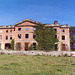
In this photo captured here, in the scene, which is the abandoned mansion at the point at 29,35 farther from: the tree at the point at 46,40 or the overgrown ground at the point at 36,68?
the overgrown ground at the point at 36,68

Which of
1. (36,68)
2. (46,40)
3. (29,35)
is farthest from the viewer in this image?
(29,35)

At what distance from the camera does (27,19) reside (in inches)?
1240

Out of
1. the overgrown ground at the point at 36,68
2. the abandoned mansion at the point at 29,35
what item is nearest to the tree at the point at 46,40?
the abandoned mansion at the point at 29,35

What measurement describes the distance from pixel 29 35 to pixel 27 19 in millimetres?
5536

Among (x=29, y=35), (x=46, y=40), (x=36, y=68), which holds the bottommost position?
(x=36, y=68)

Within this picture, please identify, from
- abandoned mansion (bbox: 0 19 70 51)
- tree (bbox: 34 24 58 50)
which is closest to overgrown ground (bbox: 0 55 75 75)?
tree (bbox: 34 24 58 50)

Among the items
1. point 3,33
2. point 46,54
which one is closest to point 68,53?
point 46,54

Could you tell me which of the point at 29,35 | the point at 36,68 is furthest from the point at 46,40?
the point at 36,68

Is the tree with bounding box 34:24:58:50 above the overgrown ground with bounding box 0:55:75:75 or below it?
above

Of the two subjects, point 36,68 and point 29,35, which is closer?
point 36,68

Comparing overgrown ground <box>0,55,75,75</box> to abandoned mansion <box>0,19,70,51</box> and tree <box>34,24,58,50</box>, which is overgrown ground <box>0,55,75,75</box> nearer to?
tree <box>34,24,58,50</box>

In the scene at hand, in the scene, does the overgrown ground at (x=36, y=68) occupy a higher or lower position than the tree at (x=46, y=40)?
lower

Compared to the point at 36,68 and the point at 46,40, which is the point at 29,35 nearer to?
the point at 46,40

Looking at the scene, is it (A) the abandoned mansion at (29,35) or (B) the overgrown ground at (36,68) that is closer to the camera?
(B) the overgrown ground at (36,68)
